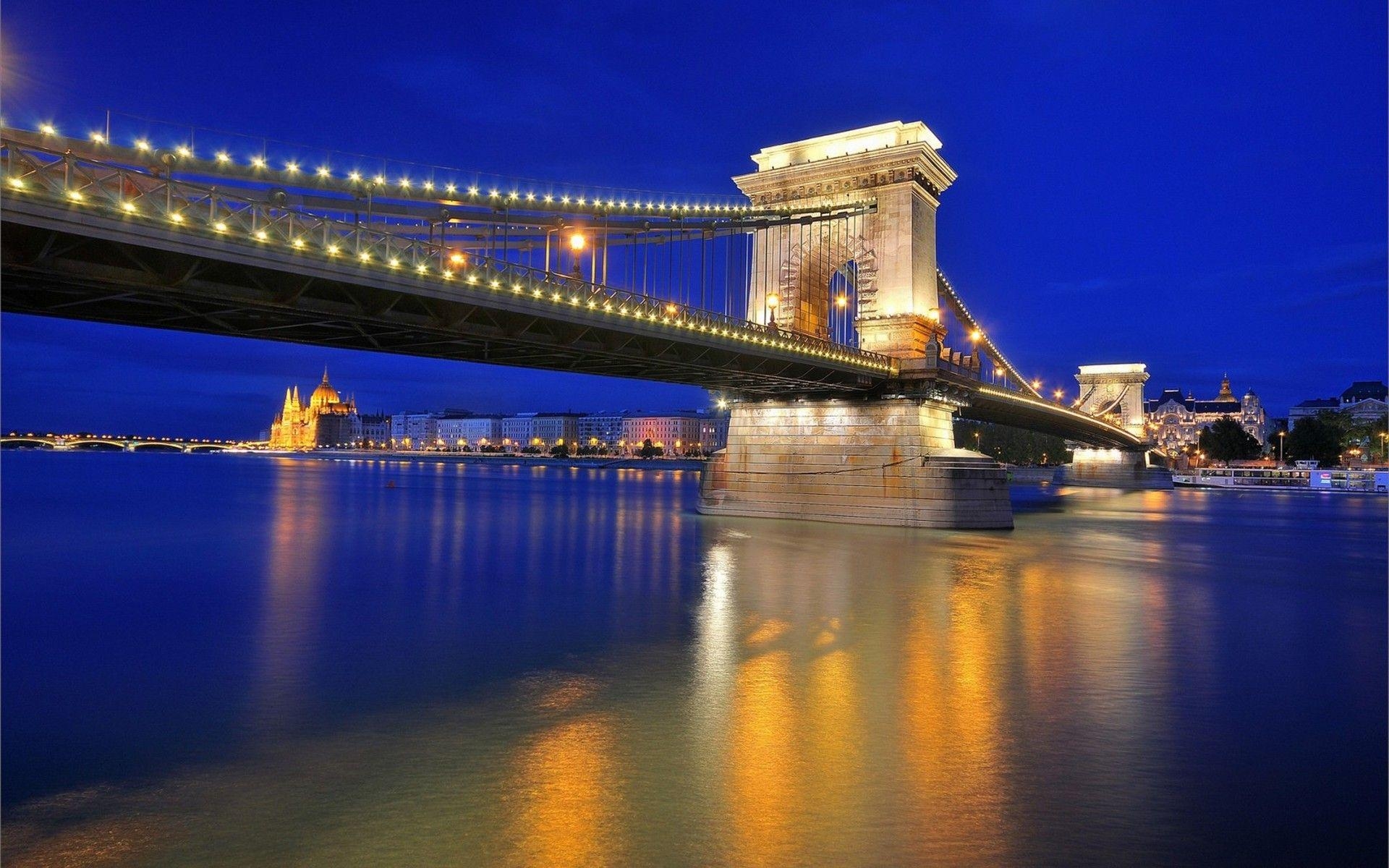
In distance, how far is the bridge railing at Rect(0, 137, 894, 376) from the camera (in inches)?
546

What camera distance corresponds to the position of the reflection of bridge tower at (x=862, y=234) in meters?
39.7

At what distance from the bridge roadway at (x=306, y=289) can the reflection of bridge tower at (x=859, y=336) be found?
6.23 metres

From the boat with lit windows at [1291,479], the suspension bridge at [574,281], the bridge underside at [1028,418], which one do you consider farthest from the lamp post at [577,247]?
the boat with lit windows at [1291,479]

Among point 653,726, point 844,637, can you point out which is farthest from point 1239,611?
point 653,726

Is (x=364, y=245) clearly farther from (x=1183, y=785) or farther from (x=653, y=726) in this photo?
(x=1183, y=785)

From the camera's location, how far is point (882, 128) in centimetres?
3972

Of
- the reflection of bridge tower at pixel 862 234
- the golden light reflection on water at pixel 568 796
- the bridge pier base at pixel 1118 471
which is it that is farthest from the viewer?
the bridge pier base at pixel 1118 471

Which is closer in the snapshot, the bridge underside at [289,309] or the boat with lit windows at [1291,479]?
the bridge underside at [289,309]

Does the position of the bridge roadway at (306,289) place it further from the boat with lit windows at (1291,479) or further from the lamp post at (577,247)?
the boat with lit windows at (1291,479)

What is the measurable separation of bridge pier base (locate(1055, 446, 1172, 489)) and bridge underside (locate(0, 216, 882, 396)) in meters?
84.1

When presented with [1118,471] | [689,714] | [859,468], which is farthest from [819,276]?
[1118,471]

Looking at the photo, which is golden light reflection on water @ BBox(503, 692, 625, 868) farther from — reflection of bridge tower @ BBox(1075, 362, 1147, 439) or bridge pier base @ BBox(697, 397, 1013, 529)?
reflection of bridge tower @ BBox(1075, 362, 1147, 439)

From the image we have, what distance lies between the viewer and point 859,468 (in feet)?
125

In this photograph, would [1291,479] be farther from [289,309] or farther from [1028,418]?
[289,309]
